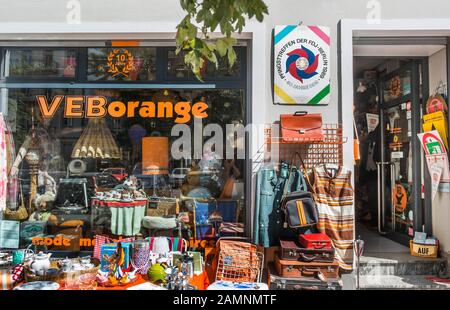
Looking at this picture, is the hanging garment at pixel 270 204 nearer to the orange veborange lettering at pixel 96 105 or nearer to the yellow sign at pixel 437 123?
the yellow sign at pixel 437 123

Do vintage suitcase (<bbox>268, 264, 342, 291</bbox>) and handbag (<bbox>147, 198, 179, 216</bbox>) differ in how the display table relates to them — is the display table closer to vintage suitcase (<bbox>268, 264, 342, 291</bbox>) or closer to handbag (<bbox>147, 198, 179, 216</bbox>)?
handbag (<bbox>147, 198, 179, 216</bbox>)

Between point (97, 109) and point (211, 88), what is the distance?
1447 millimetres

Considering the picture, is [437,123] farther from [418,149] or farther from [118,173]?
[118,173]

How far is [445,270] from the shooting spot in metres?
4.60

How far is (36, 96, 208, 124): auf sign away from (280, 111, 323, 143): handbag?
1083 millimetres

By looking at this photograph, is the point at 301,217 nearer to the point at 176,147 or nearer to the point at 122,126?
the point at 176,147

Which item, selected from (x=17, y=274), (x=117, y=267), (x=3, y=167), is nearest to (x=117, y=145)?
(x=3, y=167)

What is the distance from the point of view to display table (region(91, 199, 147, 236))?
184 inches

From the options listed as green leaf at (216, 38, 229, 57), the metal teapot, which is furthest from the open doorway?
the metal teapot

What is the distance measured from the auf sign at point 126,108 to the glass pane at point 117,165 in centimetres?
1

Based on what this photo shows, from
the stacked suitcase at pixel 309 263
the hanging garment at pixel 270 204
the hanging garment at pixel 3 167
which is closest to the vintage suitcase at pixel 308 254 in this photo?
the stacked suitcase at pixel 309 263

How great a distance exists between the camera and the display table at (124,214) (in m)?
4.68

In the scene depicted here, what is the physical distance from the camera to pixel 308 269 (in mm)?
3857
